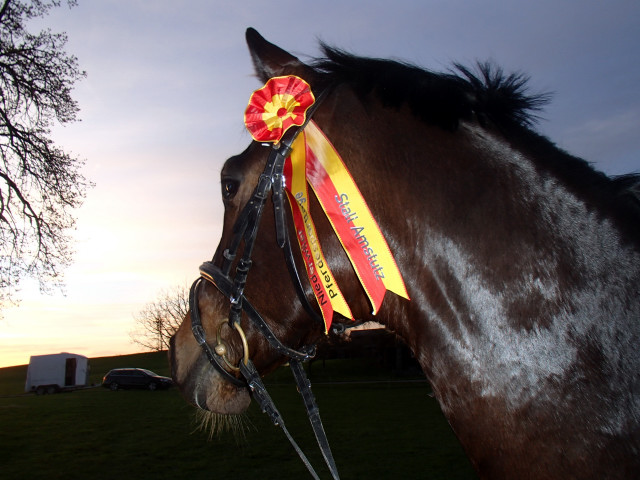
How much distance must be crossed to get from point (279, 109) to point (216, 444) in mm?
14227

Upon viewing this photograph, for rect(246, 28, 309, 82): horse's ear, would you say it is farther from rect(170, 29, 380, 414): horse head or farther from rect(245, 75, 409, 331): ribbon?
rect(245, 75, 409, 331): ribbon

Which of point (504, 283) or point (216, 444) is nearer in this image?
point (504, 283)

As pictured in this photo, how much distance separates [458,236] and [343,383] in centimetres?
3455

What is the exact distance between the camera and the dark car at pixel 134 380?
38500 mm

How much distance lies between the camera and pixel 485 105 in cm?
170

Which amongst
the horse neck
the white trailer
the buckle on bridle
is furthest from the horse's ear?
the white trailer

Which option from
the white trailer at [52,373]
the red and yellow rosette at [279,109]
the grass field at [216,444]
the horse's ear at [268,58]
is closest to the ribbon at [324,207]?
the red and yellow rosette at [279,109]

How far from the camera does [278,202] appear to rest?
179cm

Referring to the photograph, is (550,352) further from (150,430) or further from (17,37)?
(150,430)

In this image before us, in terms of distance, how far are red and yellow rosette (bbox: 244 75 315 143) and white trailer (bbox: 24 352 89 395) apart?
45.6 metres

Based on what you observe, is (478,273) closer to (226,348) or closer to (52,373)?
(226,348)

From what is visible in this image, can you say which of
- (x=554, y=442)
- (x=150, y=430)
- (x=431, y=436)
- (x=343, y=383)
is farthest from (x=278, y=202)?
(x=343, y=383)

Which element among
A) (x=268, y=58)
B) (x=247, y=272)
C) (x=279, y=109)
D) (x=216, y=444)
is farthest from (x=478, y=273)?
(x=216, y=444)

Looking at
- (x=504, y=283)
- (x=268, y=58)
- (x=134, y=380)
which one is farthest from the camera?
(x=134, y=380)
